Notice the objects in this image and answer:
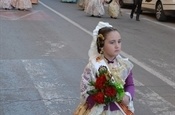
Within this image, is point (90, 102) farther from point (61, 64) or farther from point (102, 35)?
point (61, 64)

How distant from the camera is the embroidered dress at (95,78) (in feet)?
10.0

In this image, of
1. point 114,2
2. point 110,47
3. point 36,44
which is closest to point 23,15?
point 114,2

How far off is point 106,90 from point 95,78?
0.54ft

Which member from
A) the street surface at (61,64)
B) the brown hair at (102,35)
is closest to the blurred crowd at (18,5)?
the street surface at (61,64)

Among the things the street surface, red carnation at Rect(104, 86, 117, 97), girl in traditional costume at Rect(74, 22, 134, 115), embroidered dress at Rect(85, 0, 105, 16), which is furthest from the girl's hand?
embroidered dress at Rect(85, 0, 105, 16)

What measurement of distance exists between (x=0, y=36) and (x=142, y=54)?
3.61m

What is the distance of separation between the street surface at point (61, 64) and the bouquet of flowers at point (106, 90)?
218 cm

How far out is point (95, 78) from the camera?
3033 millimetres

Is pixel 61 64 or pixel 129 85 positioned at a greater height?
pixel 129 85

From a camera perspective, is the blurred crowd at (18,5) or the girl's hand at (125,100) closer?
the girl's hand at (125,100)

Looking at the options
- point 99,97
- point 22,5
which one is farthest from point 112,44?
point 22,5

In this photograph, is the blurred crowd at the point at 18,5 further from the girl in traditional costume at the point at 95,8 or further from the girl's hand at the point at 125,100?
the girl's hand at the point at 125,100

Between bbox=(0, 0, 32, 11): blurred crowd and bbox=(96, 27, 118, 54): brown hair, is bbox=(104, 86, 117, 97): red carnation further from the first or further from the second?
bbox=(0, 0, 32, 11): blurred crowd

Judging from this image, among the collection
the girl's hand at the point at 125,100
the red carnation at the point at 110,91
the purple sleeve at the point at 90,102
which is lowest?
the purple sleeve at the point at 90,102
